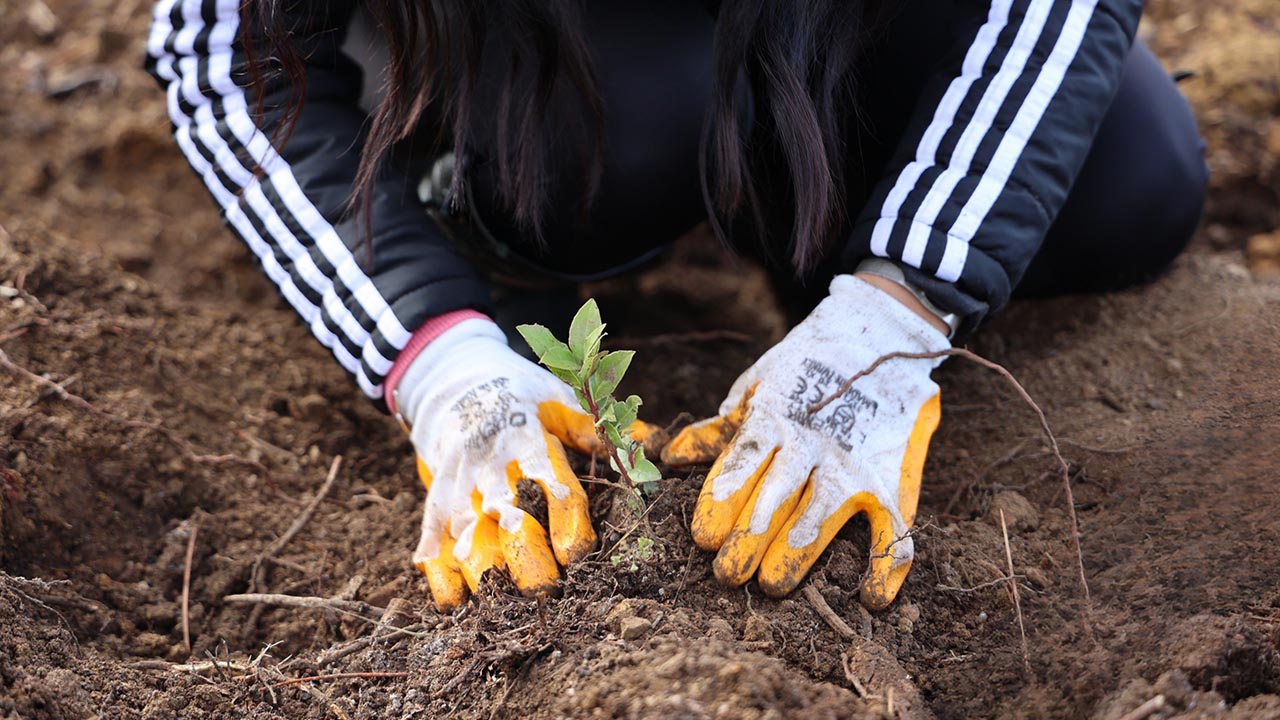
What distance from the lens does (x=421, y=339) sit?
4.49 feet

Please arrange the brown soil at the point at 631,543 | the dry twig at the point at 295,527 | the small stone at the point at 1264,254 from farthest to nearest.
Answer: the small stone at the point at 1264,254 → the dry twig at the point at 295,527 → the brown soil at the point at 631,543

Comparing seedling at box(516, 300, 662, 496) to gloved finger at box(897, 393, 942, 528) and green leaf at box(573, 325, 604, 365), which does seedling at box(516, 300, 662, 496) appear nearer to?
green leaf at box(573, 325, 604, 365)

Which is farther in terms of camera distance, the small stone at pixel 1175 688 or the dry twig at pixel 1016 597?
the dry twig at pixel 1016 597

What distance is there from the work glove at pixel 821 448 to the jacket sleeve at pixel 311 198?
1.50 feet

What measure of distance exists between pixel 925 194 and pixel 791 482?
1.40ft

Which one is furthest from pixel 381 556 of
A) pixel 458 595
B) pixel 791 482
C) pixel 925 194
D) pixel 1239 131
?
pixel 1239 131

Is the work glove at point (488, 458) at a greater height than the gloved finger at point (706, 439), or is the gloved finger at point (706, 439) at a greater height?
the work glove at point (488, 458)

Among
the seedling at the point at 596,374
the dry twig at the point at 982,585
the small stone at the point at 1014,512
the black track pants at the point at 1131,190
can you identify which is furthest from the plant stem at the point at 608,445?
the black track pants at the point at 1131,190

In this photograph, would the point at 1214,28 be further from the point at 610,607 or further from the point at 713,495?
the point at 610,607

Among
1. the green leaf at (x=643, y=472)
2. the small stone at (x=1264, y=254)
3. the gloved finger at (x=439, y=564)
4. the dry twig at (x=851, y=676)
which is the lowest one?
the small stone at (x=1264, y=254)

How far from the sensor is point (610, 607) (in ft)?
3.44

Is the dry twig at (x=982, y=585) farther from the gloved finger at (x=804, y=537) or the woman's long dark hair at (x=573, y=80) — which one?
the woman's long dark hair at (x=573, y=80)

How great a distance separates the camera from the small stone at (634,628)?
3.26 feet

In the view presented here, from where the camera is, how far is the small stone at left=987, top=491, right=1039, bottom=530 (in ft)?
4.05
